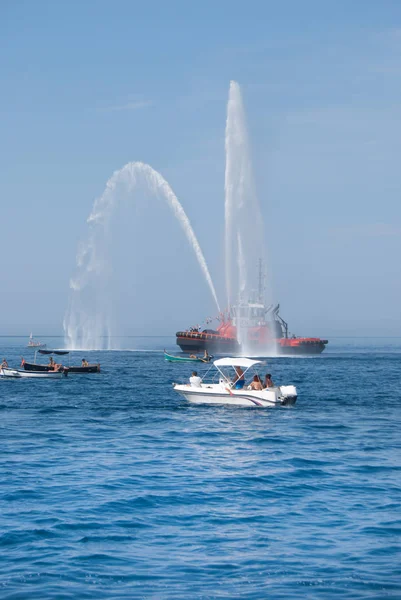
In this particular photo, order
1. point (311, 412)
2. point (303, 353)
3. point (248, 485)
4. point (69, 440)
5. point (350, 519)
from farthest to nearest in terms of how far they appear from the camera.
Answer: point (303, 353)
point (311, 412)
point (69, 440)
point (248, 485)
point (350, 519)

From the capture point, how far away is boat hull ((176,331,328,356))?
14762 centimetres

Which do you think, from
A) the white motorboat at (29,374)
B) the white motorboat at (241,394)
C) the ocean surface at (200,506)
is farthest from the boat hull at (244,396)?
the white motorboat at (29,374)

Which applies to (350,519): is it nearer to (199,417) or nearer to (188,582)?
(188,582)

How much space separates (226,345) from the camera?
485ft

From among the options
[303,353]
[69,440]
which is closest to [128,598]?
[69,440]

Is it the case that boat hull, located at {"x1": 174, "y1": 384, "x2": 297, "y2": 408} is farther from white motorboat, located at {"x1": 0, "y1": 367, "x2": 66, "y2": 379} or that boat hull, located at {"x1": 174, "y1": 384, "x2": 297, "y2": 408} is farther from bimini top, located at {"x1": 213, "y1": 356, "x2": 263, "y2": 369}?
white motorboat, located at {"x1": 0, "y1": 367, "x2": 66, "y2": 379}

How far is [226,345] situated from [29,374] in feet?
237

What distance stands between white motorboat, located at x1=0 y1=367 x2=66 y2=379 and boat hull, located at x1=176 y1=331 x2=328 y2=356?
227 ft

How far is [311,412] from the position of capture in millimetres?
49094

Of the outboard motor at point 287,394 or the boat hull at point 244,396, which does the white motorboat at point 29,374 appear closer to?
the boat hull at point 244,396

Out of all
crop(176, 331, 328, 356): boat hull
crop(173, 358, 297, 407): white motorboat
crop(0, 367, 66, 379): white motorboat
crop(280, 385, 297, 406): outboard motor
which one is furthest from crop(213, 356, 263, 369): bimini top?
crop(176, 331, 328, 356): boat hull

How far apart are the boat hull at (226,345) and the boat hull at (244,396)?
316 ft

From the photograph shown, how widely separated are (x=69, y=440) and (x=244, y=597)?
21.6 m

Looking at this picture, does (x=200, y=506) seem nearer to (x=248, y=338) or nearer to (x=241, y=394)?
(x=241, y=394)
